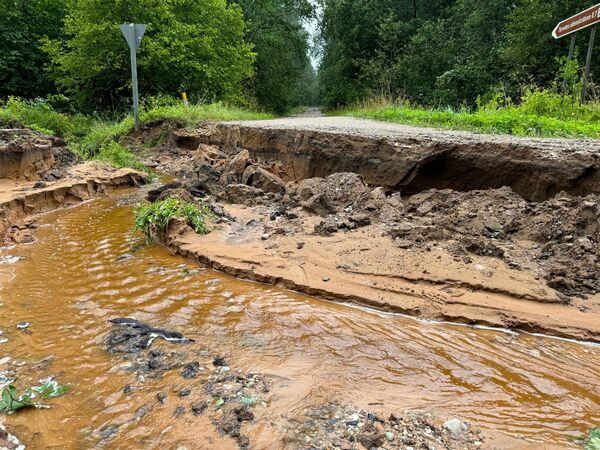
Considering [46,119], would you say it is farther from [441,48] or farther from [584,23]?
[441,48]

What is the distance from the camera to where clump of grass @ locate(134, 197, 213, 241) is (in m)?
5.34

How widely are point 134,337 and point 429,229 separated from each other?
3.21 meters

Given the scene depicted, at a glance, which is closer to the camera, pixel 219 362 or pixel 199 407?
pixel 199 407

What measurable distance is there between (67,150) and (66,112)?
7.59 metres

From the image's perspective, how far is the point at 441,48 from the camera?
18734mm

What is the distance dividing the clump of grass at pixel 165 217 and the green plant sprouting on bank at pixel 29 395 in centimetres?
285

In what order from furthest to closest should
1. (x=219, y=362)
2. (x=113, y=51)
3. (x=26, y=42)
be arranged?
(x=26, y=42) < (x=113, y=51) < (x=219, y=362)

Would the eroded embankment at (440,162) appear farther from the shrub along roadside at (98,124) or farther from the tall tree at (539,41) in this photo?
the tall tree at (539,41)

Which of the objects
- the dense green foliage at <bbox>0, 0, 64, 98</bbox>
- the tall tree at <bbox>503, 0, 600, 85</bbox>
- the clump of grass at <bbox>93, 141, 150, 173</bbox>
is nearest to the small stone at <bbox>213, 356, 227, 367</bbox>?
the clump of grass at <bbox>93, 141, 150, 173</bbox>

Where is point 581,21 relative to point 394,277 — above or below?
above

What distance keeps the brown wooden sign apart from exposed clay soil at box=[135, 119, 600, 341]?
2289mm

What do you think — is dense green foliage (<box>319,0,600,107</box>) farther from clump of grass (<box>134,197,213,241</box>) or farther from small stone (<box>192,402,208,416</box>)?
small stone (<box>192,402,208,416</box>)

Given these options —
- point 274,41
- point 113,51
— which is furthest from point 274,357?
point 274,41

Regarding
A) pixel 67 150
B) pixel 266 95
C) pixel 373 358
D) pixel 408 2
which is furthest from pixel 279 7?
pixel 373 358
